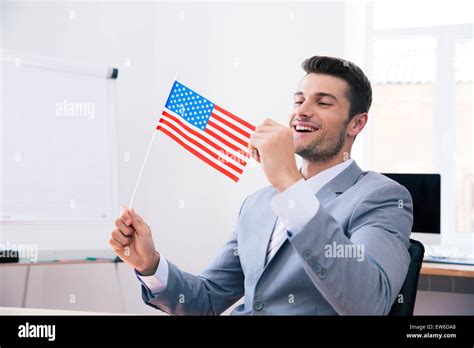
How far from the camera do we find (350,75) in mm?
1129

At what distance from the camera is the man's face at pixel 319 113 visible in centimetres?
111

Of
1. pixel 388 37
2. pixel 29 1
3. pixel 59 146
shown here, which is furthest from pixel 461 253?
pixel 29 1

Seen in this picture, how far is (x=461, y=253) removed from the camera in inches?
118

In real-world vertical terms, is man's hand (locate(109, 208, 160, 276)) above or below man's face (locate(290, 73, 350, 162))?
below

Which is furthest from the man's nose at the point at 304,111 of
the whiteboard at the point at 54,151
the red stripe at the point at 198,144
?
the whiteboard at the point at 54,151

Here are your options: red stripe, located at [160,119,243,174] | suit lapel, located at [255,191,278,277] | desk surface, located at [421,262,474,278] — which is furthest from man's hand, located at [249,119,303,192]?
desk surface, located at [421,262,474,278]

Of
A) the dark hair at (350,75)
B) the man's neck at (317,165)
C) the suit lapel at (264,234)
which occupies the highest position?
the dark hair at (350,75)

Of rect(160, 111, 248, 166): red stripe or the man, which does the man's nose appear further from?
rect(160, 111, 248, 166): red stripe

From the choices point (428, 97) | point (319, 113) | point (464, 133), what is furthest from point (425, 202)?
point (319, 113)

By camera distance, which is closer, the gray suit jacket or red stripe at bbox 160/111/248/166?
the gray suit jacket

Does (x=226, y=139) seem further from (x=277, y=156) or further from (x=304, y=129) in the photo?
(x=277, y=156)

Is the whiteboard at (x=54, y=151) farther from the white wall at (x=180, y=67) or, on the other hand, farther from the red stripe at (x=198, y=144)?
the red stripe at (x=198, y=144)

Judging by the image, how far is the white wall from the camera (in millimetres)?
3379

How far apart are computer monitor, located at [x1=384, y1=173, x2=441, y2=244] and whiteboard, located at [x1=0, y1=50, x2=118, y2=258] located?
151 centimetres
